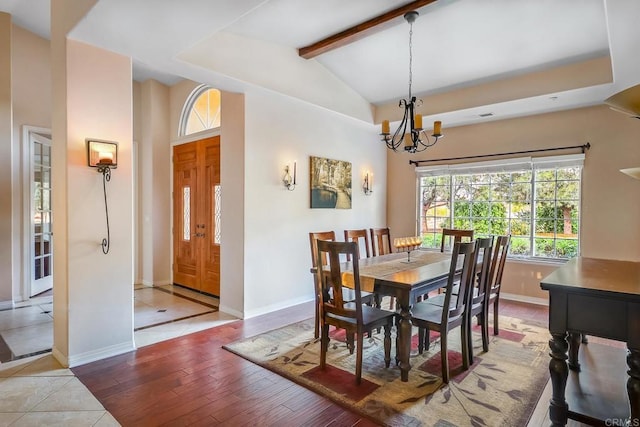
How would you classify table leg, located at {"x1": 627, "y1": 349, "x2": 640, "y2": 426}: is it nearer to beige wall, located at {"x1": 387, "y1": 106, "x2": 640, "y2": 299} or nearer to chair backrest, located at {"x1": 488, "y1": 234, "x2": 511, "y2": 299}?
chair backrest, located at {"x1": 488, "y1": 234, "x2": 511, "y2": 299}

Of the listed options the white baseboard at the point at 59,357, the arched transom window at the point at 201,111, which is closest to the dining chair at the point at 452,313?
the white baseboard at the point at 59,357

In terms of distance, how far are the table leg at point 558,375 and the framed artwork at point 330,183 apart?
3.45 meters

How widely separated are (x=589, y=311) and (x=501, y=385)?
3.70 feet

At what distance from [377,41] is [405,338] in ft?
11.2

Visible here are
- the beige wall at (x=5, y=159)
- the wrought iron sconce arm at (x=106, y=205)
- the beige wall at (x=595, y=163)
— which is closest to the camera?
the wrought iron sconce arm at (x=106, y=205)

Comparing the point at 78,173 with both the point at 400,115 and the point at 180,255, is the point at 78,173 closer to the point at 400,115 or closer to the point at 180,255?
the point at 180,255

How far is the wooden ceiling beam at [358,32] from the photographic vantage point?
11.1ft

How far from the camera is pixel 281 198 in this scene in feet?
15.0

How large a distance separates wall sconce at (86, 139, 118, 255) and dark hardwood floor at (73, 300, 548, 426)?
1019 mm

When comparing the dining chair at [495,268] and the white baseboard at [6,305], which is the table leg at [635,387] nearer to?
the dining chair at [495,268]

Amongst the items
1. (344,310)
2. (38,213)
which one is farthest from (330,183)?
(38,213)

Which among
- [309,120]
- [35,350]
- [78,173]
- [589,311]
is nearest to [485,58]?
[309,120]

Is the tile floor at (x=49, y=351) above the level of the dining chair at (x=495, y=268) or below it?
below

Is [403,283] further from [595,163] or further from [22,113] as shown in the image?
[22,113]
